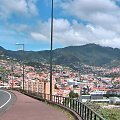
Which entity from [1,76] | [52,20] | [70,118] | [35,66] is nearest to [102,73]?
[35,66]

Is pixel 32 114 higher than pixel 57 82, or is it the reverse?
pixel 57 82

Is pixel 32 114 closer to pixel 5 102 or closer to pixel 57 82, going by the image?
pixel 5 102

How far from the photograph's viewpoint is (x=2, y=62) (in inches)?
6555

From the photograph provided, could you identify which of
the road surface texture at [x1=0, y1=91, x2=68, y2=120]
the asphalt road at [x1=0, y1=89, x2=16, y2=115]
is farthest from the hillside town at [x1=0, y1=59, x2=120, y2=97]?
the road surface texture at [x1=0, y1=91, x2=68, y2=120]

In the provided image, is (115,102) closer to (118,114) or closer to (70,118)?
(70,118)

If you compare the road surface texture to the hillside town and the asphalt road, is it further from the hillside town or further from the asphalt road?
the hillside town

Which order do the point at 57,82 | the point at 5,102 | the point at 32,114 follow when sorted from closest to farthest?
the point at 32,114, the point at 5,102, the point at 57,82

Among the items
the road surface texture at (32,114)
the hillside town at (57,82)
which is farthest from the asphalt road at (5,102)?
the hillside town at (57,82)

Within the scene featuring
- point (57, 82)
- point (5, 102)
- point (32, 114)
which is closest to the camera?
point (32, 114)

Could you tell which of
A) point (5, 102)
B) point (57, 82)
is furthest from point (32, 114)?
point (57, 82)

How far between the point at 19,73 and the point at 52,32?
406 feet

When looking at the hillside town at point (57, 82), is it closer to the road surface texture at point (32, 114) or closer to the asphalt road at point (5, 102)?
the asphalt road at point (5, 102)

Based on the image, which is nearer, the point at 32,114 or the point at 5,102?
the point at 32,114

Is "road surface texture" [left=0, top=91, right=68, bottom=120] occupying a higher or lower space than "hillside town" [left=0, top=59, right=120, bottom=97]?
lower
